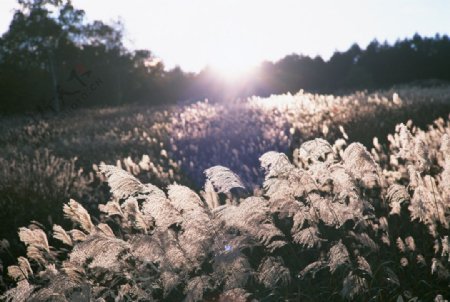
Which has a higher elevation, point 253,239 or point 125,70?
point 125,70

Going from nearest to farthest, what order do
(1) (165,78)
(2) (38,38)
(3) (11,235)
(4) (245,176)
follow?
(3) (11,235) → (4) (245,176) → (2) (38,38) → (1) (165,78)

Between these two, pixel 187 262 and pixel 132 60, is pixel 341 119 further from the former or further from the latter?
pixel 132 60

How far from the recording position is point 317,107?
1064cm

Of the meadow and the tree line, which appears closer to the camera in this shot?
the meadow

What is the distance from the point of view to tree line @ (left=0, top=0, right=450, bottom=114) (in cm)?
2956

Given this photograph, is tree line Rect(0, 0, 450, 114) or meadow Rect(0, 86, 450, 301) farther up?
tree line Rect(0, 0, 450, 114)

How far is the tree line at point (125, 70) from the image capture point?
2956cm

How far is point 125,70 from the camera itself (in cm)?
3956

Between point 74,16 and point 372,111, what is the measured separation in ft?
86.7

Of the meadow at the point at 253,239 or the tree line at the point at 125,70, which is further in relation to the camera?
the tree line at the point at 125,70

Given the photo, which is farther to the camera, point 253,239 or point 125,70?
point 125,70

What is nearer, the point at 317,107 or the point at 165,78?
the point at 317,107

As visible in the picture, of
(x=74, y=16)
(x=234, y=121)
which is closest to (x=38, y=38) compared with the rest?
(x=74, y=16)

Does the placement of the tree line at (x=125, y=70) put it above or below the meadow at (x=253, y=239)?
above
